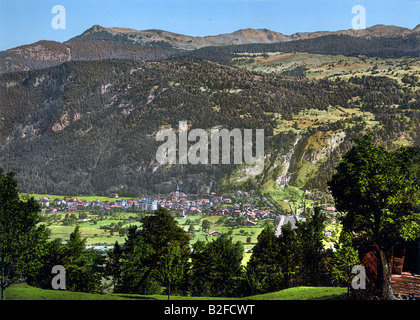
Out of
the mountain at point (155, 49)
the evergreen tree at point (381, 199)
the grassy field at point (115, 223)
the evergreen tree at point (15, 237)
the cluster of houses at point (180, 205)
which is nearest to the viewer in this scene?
the evergreen tree at point (381, 199)

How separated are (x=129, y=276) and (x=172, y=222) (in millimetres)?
5690

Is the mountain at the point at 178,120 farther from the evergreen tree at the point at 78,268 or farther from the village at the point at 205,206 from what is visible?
the evergreen tree at the point at 78,268

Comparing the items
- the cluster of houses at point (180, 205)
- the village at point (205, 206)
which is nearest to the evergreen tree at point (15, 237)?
the village at point (205, 206)

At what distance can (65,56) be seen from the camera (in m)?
140

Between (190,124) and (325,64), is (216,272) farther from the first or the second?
(325,64)

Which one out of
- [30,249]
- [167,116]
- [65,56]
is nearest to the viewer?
[30,249]

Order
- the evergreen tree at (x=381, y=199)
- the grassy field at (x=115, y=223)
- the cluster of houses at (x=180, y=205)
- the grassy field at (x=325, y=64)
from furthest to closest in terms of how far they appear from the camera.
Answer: the grassy field at (x=325, y=64), the cluster of houses at (x=180, y=205), the grassy field at (x=115, y=223), the evergreen tree at (x=381, y=199)

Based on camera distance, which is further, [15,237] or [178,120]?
[178,120]

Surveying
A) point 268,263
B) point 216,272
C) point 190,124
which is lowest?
point 216,272

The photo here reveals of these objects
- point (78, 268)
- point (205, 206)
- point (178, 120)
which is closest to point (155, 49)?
point (178, 120)

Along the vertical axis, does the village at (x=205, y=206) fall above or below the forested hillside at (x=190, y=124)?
below
